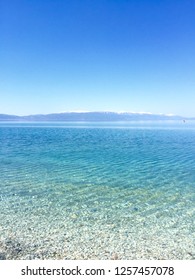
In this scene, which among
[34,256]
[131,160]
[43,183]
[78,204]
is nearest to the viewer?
[34,256]

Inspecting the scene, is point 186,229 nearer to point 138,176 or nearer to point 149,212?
point 149,212

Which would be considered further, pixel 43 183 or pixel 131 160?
pixel 131 160

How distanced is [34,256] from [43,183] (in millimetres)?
9555

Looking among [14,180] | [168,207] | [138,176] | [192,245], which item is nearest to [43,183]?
[14,180]

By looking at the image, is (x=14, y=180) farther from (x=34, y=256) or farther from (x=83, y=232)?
(x=34, y=256)

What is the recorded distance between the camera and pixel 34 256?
7.80 metres
